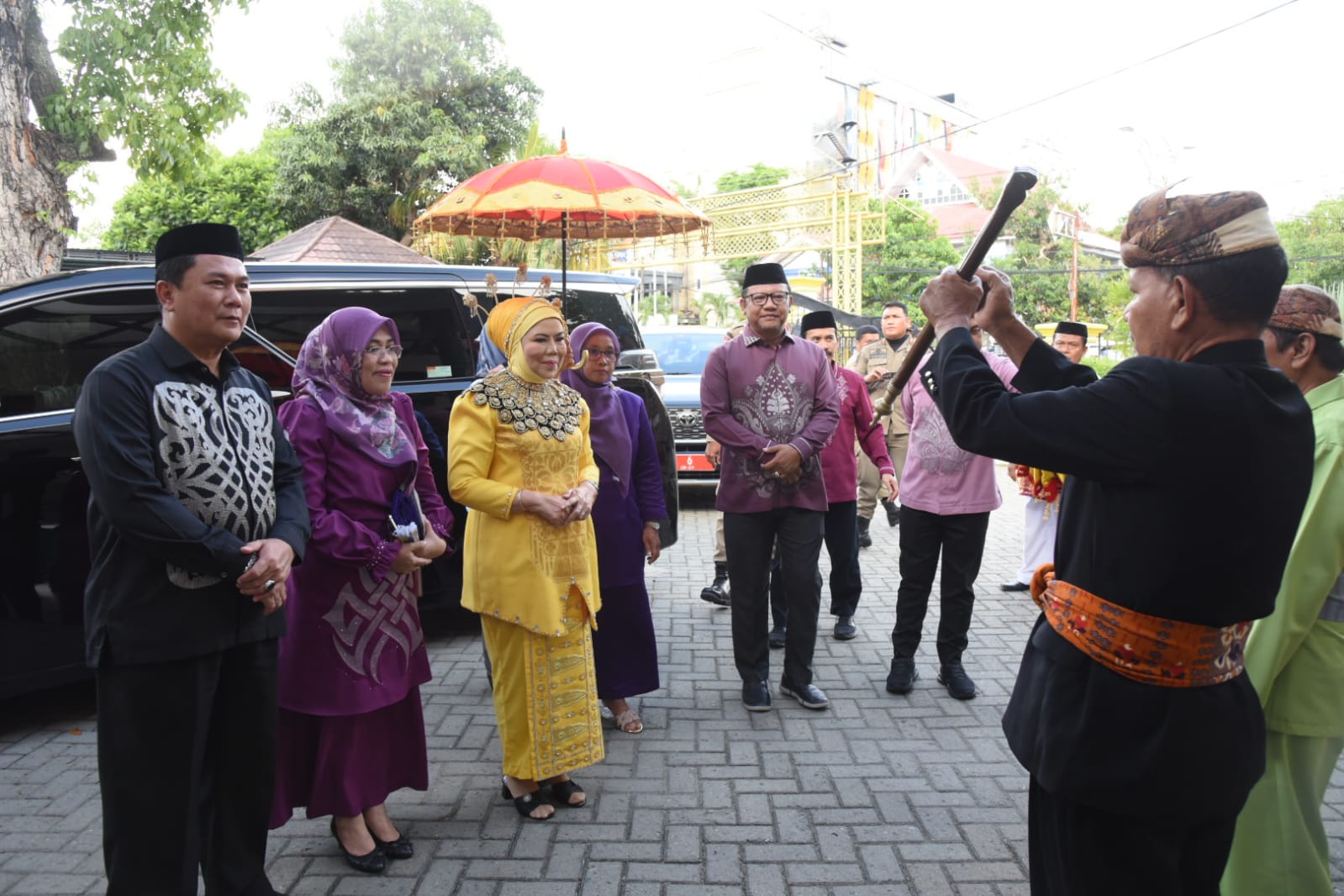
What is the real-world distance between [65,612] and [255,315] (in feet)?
5.66

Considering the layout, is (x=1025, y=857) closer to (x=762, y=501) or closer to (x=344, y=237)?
(x=762, y=501)

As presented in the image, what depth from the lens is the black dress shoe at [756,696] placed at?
15.0 feet

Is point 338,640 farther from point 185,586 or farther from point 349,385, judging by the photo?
point 349,385

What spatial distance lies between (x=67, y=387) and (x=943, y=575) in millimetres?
4462

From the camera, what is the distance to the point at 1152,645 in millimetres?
1852

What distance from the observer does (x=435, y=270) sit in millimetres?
5500

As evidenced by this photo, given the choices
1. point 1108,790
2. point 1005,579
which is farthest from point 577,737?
point 1005,579

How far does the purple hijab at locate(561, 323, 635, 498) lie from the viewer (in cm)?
429

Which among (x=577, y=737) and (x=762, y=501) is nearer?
(x=577, y=737)

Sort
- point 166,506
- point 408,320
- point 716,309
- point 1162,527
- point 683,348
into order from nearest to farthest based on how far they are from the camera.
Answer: point 1162,527, point 166,506, point 408,320, point 683,348, point 716,309

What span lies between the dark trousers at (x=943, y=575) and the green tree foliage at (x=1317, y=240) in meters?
18.6

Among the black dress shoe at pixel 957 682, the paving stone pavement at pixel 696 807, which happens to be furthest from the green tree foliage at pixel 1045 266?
the paving stone pavement at pixel 696 807

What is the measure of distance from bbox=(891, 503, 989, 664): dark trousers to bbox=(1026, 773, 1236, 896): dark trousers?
2.81 metres

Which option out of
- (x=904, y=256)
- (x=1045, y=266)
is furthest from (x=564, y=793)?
(x=1045, y=266)
